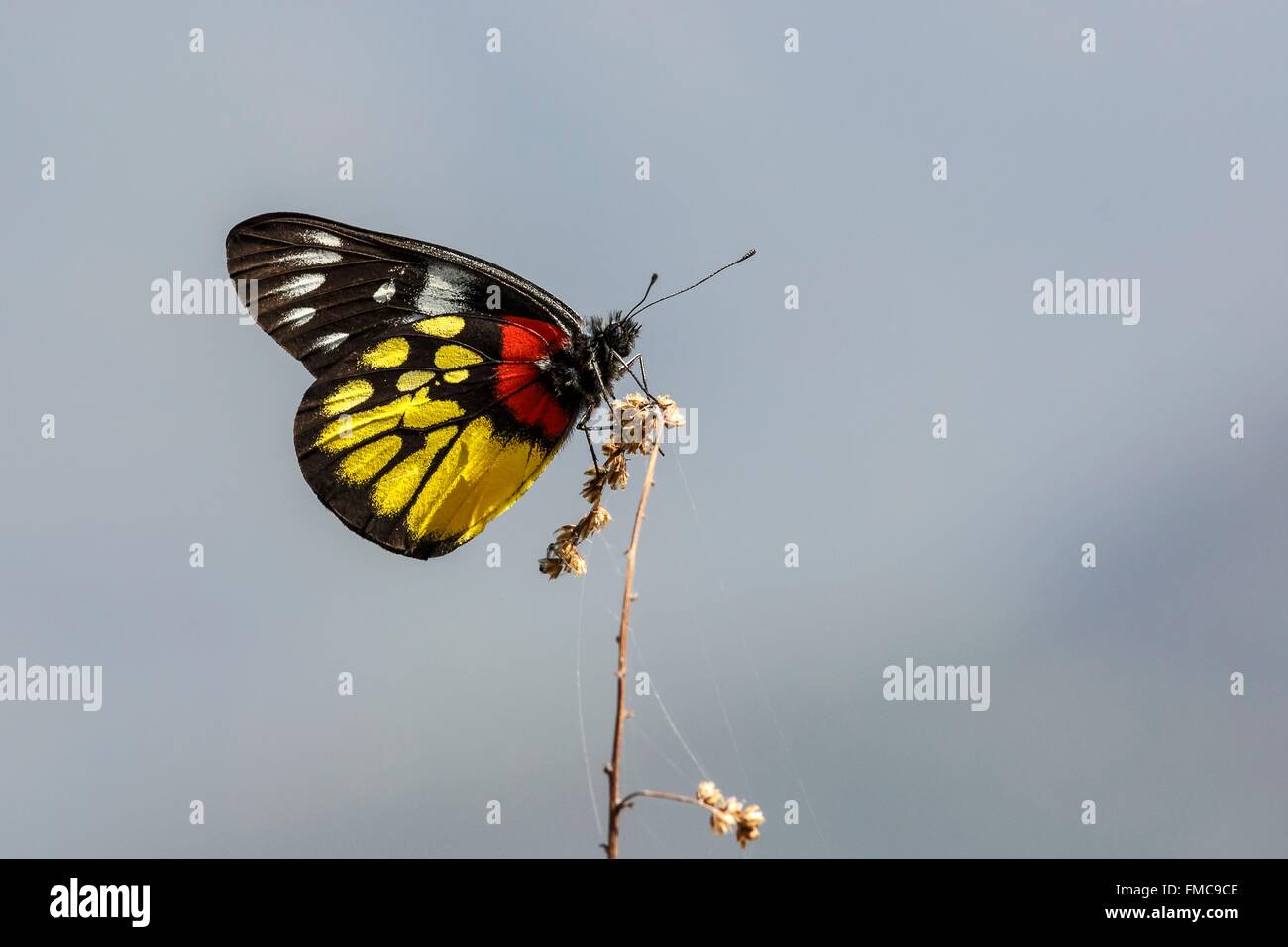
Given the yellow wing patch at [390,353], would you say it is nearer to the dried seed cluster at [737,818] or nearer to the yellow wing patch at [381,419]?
the yellow wing patch at [381,419]

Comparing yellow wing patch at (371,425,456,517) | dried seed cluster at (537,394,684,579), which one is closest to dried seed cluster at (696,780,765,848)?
dried seed cluster at (537,394,684,579)

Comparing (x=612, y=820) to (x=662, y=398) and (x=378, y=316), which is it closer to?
(x=662, y=398)

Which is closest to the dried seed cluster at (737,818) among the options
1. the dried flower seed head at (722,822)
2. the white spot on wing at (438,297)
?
the dried flower seed head at (722,822)

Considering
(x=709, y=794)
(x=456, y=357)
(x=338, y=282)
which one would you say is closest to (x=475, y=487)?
(x=456, y=357)

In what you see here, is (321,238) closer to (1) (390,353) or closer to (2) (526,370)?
(1) (390,353)

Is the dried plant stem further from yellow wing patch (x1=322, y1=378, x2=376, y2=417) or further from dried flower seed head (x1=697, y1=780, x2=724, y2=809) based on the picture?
yellow wing patch (x1=322, y1=378, x2=376, y2=417)

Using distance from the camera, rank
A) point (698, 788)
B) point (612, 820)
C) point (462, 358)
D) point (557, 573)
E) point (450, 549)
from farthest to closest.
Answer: point (462, 358) < point (450, 549) < point (557, 573) < point (698, 788) < point (612, 820)

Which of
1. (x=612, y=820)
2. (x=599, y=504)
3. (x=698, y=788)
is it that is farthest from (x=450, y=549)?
(x=612, y=820)

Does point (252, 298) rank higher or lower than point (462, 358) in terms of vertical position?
higher
